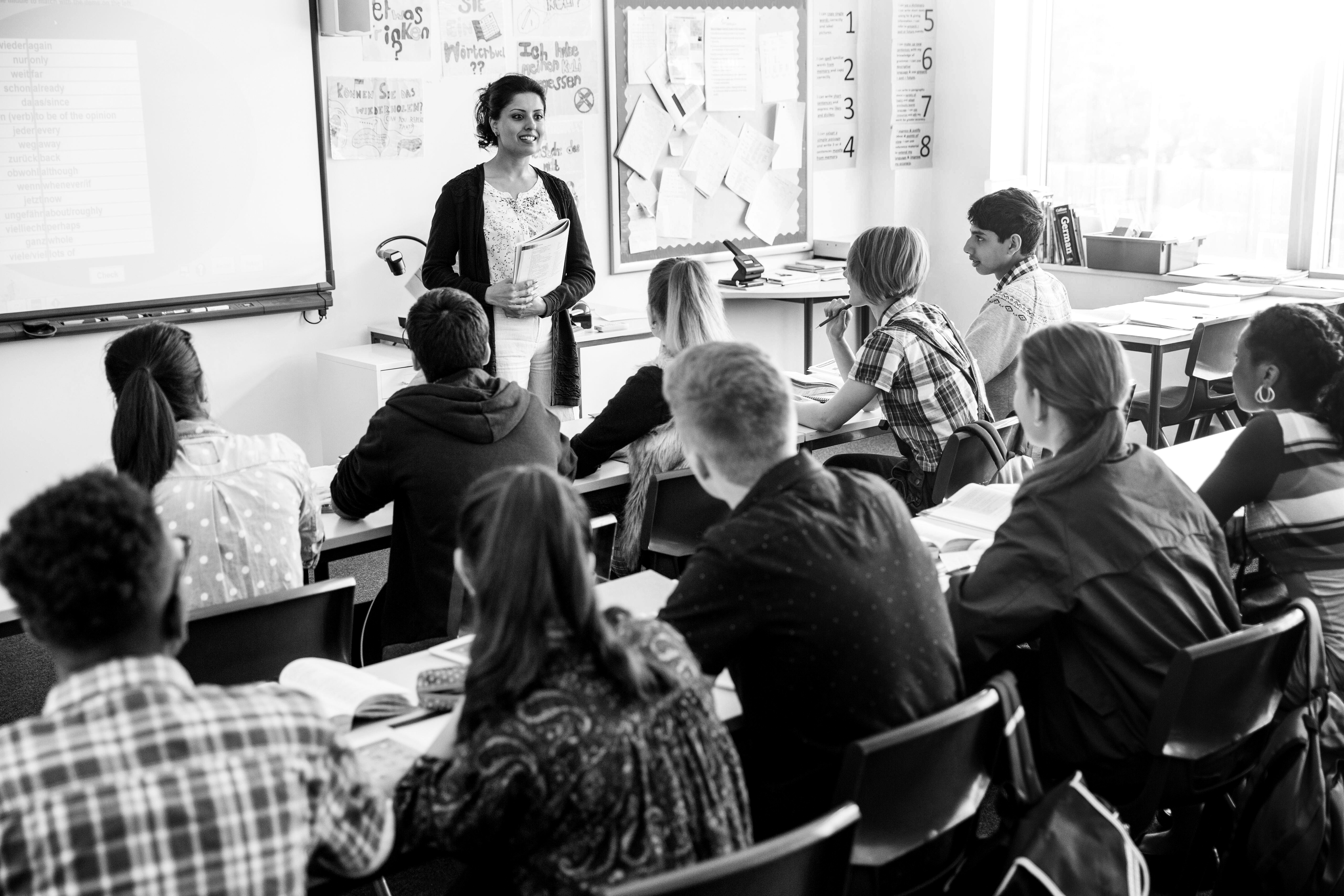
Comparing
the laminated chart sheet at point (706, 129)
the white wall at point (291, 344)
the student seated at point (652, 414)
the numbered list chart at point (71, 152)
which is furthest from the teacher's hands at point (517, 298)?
the laminated chart sheet at point (706, 129)

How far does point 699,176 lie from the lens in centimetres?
636

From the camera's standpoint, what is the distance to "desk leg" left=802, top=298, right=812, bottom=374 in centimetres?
639

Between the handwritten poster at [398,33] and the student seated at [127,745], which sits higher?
the handwritten poster at [398,33]

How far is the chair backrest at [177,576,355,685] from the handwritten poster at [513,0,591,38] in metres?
3.72

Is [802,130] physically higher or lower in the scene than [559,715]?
higher

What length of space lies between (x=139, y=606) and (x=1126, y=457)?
5.25 feet

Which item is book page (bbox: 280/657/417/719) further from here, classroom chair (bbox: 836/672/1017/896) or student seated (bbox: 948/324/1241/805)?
student seated (bbox: 948/324/1241/805)

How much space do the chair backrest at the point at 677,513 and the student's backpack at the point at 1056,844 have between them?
134 cm

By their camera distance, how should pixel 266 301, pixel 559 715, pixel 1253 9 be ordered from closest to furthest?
pixel 559 715, pixel 266 301, pixel 1253 9

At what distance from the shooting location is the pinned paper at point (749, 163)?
21.3 feet

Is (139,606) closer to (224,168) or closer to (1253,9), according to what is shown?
(224,168)

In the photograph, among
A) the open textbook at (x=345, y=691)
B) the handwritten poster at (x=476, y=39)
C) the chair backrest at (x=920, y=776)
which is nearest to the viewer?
the chair backrest at (x=920, y=776)

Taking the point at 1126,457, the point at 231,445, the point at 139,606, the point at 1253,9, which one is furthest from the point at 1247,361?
the point at 1253,9

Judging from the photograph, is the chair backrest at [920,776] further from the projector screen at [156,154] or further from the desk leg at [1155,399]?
the projector screen at [156,154]
